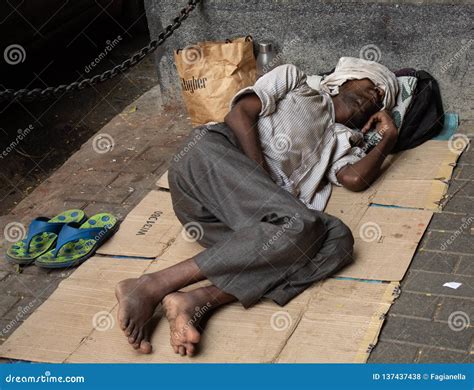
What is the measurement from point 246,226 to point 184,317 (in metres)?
0.48

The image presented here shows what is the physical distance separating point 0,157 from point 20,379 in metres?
2.80

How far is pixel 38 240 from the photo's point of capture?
3.79 m

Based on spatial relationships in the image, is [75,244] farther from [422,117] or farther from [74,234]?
[422,117]

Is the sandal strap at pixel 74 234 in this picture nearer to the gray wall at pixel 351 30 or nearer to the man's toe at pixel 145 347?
the man's toe at pixel 145 347

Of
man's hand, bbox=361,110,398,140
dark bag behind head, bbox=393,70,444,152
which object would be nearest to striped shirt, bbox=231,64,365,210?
man's hand, bbox=361,110,398,140

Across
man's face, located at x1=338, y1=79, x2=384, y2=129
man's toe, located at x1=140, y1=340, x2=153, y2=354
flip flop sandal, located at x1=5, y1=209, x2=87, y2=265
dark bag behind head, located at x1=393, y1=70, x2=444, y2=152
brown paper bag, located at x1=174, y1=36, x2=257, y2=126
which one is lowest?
dark bag behind head, located at x1=393, y1=70, x2=444, y2=152

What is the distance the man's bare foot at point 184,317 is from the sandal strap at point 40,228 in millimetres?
956

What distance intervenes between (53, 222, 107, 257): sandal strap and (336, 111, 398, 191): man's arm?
119cm

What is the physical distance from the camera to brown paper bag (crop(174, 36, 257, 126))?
4738 mm

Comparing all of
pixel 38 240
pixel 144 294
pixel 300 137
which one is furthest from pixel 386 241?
pixel 38 240

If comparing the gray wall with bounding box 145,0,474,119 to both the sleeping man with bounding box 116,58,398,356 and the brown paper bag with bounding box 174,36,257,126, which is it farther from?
the sleeping man with bounding box 116,58,398,356

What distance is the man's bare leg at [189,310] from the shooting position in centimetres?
295

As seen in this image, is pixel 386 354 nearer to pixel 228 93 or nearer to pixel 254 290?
pixel 254 290

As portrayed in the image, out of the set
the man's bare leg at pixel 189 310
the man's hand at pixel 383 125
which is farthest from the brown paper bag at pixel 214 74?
the man's bare leg at pixel 189 310
